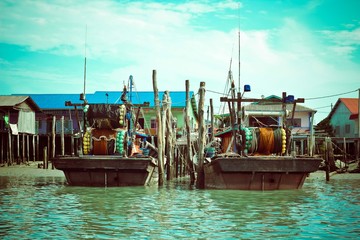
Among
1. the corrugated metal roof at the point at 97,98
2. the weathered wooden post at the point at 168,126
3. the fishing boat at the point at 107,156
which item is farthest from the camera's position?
the corrugated metal roof at the point at 97,98

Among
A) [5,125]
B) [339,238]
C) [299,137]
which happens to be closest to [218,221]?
[339,238]

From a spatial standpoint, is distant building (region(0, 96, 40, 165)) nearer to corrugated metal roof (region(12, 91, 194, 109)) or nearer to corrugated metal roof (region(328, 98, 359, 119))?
corrugated metal roof (region(12, 91, 194, 109))

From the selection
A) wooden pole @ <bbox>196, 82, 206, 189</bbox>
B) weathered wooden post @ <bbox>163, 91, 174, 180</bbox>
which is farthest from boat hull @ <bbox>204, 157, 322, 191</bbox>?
weathered wooden post @ <bbox>163, 91, 174, 180</bbox>

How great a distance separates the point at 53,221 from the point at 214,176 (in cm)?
855

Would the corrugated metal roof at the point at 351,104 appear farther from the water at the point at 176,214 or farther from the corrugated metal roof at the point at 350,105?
the water at the point at 176,214

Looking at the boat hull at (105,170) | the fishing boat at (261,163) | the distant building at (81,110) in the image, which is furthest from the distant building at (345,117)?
the boat hull at (105,170)

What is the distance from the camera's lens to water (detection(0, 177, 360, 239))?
1047 cm

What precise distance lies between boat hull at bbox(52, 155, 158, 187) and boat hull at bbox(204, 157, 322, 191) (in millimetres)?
3144

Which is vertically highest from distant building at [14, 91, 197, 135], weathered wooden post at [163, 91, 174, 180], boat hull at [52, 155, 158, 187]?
distant building at [14, 91, 197, 135]

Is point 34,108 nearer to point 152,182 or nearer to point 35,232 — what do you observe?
point 152,182

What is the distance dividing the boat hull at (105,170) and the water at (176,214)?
1029mm

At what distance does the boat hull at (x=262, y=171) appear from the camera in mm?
17438

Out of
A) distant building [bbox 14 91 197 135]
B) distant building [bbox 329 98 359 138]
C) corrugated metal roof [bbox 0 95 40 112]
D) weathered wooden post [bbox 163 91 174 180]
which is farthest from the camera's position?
distant building [bbox 329 98 359 138]

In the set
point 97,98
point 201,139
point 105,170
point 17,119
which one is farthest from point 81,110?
point 201,139
